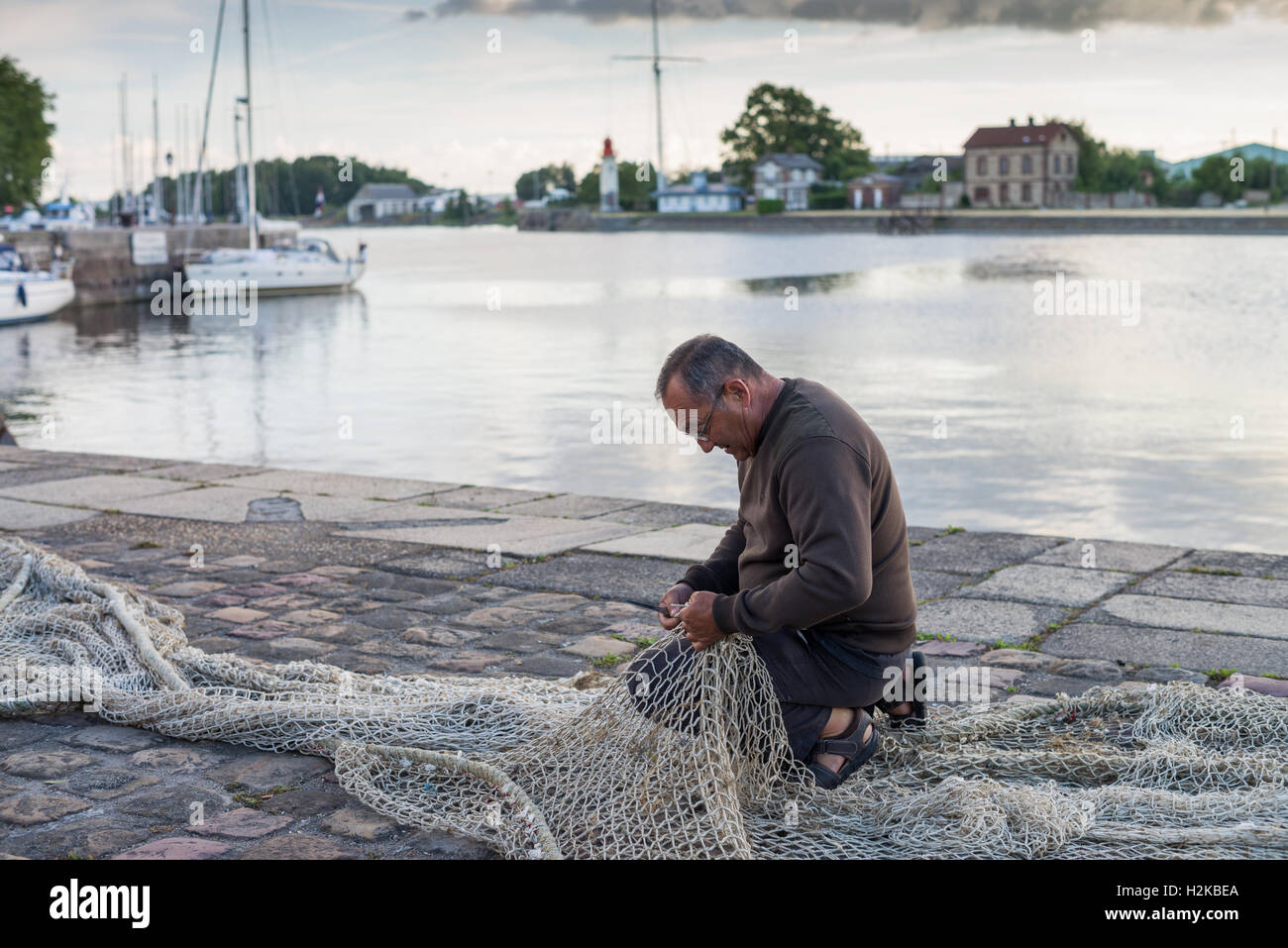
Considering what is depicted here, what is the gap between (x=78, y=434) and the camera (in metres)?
20.6

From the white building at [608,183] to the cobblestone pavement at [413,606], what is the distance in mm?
136956

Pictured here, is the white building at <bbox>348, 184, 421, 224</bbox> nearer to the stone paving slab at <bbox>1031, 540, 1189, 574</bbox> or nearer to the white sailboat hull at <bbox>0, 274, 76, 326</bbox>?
the white sailboat hull at <bbox>0, 274, 76, 326</bbox>

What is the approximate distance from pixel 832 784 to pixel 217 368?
27643 mm

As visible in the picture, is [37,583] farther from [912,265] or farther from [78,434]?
[912,265]

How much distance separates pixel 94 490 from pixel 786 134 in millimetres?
139431

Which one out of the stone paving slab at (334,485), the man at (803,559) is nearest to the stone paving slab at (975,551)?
the man at (803,559)

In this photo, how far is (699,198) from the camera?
142125 millimetres

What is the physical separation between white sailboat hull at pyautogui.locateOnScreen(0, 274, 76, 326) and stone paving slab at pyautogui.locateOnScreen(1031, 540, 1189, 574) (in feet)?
125

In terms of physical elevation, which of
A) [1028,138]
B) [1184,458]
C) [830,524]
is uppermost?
[1028,138]

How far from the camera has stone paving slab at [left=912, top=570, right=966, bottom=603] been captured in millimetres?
6836

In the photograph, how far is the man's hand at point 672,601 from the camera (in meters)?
3.99

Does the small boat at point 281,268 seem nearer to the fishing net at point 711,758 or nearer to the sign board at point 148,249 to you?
the sign board at point 148,249

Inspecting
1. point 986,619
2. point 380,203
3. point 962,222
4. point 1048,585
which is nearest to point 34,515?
point 986,619
